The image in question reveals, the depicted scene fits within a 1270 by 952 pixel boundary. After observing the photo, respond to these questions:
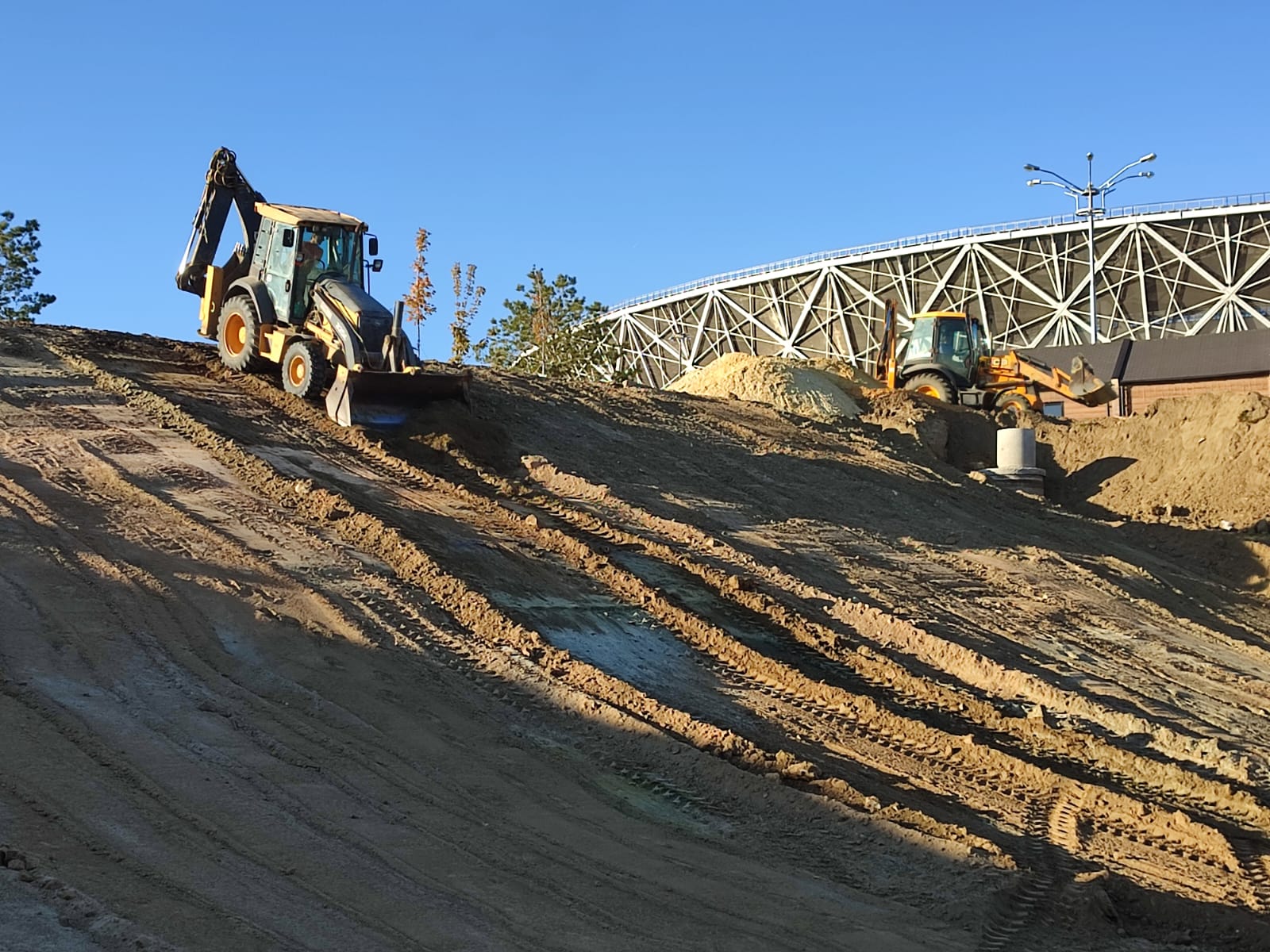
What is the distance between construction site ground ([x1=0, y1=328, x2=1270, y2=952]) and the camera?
6.49 m

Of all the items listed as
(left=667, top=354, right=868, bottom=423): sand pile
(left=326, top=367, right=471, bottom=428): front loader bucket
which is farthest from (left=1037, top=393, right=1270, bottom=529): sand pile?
(left=326, top=367, right=471, bottom=428): front loader bucket

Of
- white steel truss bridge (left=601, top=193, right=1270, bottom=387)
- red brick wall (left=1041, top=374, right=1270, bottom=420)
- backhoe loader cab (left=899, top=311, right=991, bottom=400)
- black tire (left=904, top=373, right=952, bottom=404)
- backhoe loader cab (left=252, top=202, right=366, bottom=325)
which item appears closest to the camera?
backhoe loader cab (left=252, top=202, right=366, bottom=325)

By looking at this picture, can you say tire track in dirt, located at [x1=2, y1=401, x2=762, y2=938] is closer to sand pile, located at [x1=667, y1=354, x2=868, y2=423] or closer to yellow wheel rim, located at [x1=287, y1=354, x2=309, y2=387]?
yellow wheel rim, located at [x1=287, y1=354, x2=309, y2=387]

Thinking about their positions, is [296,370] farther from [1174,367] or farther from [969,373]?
[1174,367]

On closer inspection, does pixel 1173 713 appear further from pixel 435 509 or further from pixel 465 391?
pixel 465 391

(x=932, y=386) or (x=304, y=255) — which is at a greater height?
(x=932, y=386)

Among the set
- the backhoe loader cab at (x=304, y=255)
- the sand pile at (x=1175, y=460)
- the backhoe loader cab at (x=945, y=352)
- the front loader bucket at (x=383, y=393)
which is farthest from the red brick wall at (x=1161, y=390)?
the backhoe loader cab at (x=304, y=255)

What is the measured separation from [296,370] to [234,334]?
6.12ft

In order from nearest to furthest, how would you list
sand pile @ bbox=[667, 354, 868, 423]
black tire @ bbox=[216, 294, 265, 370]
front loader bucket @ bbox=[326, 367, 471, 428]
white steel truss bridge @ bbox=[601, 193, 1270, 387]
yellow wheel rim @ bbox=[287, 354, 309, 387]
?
front loader bucket @ bbox=[326, 367, 471, 428], yellow wheel rim @ bbox=[287, 354, 309, 387], black tire @ bbox=[216, 294, 265, 370], sand pile @ bbox=[667, 354, 868, 423], white steel truss bridge @ bbox=[601, 193, 1270, 387]

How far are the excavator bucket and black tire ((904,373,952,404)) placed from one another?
250 cm

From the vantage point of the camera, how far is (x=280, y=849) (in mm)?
6582

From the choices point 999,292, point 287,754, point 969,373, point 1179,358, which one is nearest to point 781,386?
point 969,373

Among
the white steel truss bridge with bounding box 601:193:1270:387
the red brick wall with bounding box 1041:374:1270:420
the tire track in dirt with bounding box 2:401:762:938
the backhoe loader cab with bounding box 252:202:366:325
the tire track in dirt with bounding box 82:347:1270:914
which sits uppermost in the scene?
the white steel truss bridge with bounding box 601:193:1270:387

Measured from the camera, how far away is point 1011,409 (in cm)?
2697
